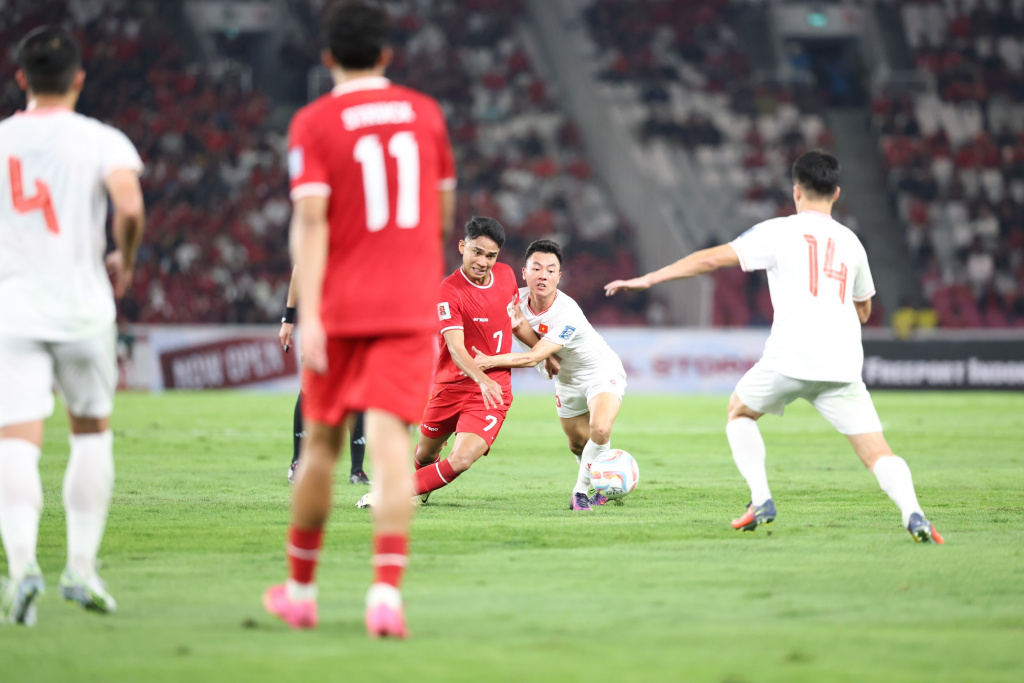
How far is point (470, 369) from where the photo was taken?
8281mm

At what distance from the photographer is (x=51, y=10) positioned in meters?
31.7

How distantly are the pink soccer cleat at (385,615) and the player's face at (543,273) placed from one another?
476 cm

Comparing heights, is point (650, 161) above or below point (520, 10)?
below

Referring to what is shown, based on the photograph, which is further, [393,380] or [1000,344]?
[1000,344]

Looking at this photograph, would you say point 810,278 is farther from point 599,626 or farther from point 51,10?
point 51,10

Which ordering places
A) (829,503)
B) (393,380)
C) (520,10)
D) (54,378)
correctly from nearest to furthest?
(393,380) → (54,378) → (829,503) → (520,10)

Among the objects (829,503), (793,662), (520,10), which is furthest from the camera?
(520,10)

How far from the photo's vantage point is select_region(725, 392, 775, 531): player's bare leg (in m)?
7.23

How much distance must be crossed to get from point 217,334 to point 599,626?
2187cm

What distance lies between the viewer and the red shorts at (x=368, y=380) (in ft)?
14.8

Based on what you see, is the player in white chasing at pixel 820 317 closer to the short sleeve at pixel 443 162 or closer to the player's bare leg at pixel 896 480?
the player's bare leg at pixel 896 480

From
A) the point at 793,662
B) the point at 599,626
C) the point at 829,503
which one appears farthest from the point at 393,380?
the point at 829,503

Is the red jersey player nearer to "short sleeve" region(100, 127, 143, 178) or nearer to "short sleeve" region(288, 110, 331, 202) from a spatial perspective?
"short sleeve" region(288, 110, 331, 202)

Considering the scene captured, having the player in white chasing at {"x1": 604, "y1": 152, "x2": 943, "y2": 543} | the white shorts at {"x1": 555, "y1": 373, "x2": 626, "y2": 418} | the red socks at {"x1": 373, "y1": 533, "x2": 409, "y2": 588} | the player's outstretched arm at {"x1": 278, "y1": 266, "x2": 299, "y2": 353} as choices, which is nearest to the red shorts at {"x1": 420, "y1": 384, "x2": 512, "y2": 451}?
the white shorts at {"x1": 555, "y1": 373, "x2": 626, "y2": 418}
